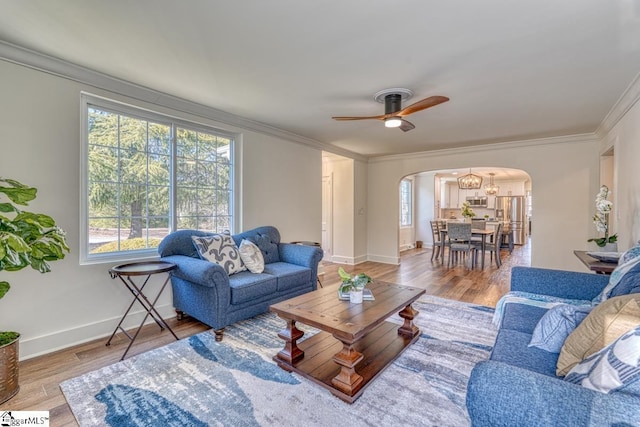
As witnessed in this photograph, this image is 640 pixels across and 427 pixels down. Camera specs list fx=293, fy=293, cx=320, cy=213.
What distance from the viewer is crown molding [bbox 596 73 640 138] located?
2811 mm

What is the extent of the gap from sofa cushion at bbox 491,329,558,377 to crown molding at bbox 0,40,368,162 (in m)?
3.66

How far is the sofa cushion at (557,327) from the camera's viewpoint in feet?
A: 5.04

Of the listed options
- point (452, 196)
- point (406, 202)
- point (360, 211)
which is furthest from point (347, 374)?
point (452, 196)

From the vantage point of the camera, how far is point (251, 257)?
3.31 m

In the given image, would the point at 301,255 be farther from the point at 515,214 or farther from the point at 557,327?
the point at 515,214

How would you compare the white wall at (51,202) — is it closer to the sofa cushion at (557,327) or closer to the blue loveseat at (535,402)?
the blue loveseat at (535,402)

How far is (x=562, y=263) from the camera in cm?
484

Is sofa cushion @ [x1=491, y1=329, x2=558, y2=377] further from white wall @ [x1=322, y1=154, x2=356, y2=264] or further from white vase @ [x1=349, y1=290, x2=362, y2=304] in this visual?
white wall @ [x1=322, y1=154, x2=356, y2=264]

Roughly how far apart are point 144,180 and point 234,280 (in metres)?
1.50

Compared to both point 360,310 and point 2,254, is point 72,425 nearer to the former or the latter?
point 2,254

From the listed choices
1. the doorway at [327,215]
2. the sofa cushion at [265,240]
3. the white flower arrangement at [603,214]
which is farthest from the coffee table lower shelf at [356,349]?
the doorway at [327,215]

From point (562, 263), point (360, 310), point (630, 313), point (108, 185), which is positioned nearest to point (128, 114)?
point (108, 185)

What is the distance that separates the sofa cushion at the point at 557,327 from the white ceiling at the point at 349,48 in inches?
69.4

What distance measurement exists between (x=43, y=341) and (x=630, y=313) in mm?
3845
